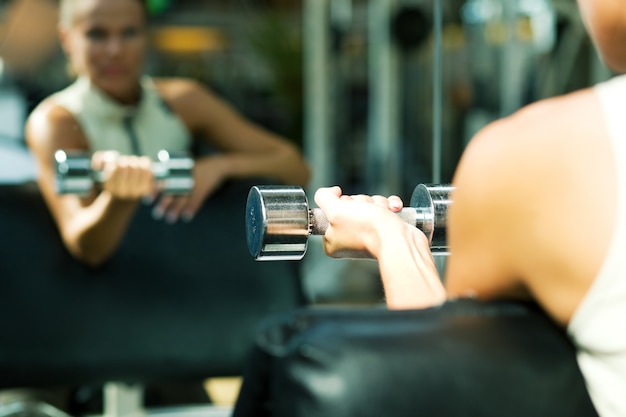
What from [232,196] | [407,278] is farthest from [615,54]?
[232,196]

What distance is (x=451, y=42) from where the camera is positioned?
197 inches

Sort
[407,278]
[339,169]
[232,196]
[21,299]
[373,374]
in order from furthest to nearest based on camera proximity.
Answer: [339,169] → [232,196] → [21,299] → [407,278] → [373,374]

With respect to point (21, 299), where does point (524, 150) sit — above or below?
above

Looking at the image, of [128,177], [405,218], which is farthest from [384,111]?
[405,218]

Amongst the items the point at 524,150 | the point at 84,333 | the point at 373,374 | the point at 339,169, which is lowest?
the point at 339,169

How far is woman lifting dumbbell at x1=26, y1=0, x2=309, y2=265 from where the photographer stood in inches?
66.3

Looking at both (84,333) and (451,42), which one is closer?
(84,333)

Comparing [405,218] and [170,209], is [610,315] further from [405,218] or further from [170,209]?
[170,209]

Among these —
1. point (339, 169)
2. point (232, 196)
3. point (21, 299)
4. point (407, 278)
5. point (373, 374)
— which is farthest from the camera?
point (339, 169)

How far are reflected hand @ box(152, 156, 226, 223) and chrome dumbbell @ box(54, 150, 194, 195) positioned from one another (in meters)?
0.34

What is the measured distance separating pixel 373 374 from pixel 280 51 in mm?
4825

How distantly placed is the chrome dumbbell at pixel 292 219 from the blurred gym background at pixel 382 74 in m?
2.73

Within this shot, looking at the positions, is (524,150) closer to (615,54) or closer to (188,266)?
(615,54)

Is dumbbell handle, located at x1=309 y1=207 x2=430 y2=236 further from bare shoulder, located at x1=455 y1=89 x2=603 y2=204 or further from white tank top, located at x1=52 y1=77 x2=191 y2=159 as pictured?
white tank top, located at x1=52 y1=77 x2=191 y2=159
